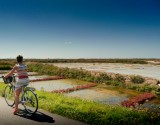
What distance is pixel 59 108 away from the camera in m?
7.48

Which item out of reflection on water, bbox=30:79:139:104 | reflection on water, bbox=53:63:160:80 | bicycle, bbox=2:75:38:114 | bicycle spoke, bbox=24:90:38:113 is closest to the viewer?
bicycle, bbox=2:75:38:114

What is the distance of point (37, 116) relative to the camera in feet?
23.0

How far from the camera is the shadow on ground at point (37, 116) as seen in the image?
6602 mm

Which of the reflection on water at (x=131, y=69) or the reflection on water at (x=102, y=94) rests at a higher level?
the reflection on water at (x=131, y=69)

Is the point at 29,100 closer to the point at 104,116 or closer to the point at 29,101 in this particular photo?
the point at 29,101

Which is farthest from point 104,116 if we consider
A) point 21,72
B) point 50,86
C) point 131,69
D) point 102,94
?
point 131,69

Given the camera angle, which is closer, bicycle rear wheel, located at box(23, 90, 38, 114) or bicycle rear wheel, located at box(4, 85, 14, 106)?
bicycle rear wheel, located at box(23, 90, 38, 114)

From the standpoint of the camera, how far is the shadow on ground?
660 centimetres

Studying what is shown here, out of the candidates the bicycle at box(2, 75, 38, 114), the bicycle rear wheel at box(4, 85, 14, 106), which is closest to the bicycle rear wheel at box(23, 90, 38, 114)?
the bicycle at box(2, 75, 38, 114)

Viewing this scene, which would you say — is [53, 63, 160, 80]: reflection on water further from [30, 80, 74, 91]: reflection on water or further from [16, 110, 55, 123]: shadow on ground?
[16, 110, 55, 123]: shadow on ground

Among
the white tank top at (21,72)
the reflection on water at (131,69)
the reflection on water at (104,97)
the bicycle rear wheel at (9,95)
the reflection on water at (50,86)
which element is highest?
the white tank top at (21,72)

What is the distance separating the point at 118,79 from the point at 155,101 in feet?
26.7

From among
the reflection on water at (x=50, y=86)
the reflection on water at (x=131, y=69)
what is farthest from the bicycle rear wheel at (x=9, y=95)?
the reflection on water at (x=131, y=69)

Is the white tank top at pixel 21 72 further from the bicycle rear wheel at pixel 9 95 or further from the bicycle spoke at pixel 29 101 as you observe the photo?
the bicycle rear wheel at pixel 9 95
